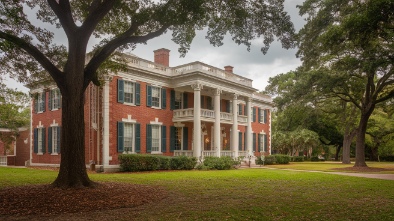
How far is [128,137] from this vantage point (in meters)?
24.6

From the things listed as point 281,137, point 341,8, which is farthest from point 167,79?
point 281,137

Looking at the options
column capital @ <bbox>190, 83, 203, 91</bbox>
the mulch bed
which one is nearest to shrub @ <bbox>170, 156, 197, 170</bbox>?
column capital @ <bbox>190, 83, 203, 91</bbox>

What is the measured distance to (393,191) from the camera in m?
12.7

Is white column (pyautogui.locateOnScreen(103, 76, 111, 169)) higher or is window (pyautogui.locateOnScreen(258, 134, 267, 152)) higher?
white column (pyautogui.locateOnScreen(103, 76, 111, 169))

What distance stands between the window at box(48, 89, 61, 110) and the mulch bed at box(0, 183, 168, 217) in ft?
52.8

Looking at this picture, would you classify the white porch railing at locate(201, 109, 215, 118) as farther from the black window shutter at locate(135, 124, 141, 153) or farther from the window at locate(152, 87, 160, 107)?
the black window shutter at locate(135, 124, 141, 153)

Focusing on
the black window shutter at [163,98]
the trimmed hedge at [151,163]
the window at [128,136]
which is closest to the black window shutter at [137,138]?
the window at [128,136]

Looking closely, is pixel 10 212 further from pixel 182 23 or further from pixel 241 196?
pixel 182 23

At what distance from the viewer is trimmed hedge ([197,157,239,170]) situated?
25234 millimetres

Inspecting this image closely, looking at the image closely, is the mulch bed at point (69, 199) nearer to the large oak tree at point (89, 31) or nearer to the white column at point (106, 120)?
the large oak tree at point (89, 31)

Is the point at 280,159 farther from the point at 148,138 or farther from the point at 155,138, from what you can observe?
the point at 148,138

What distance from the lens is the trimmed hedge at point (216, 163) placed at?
2523cm

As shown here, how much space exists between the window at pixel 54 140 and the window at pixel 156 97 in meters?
7.36

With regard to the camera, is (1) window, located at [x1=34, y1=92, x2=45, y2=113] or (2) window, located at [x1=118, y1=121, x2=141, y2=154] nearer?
(2) window, located at [x1=118, y1=121, x2=141, y2=154]
